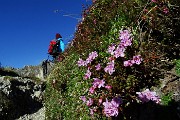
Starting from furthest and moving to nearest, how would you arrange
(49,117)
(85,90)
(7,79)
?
(7,79)
(49,117)
(85,90)

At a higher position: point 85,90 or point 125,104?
point 85,90

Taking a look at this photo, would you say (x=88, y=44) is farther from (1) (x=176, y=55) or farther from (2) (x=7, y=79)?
(2) (x=7, y=79)

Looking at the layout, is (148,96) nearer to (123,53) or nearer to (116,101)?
(116,101)

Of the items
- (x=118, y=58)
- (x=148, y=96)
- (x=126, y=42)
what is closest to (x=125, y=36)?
(x=126, y=42)

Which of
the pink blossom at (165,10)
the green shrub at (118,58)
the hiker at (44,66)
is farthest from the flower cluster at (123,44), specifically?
the hiker at (44,66)

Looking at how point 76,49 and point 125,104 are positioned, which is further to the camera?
point 76,49

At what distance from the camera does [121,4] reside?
923 cm

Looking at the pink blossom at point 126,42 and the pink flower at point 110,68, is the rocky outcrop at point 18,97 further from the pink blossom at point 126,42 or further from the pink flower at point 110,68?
Result: the pink blossom at point 126,42

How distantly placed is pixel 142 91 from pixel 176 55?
4.63 feet

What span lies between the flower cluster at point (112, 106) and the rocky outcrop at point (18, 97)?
10.8 m

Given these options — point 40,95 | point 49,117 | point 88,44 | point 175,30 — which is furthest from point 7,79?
point 175,30

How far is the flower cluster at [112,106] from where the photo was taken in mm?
6309

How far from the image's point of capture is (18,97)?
18156mm

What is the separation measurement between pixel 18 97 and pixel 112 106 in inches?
487
